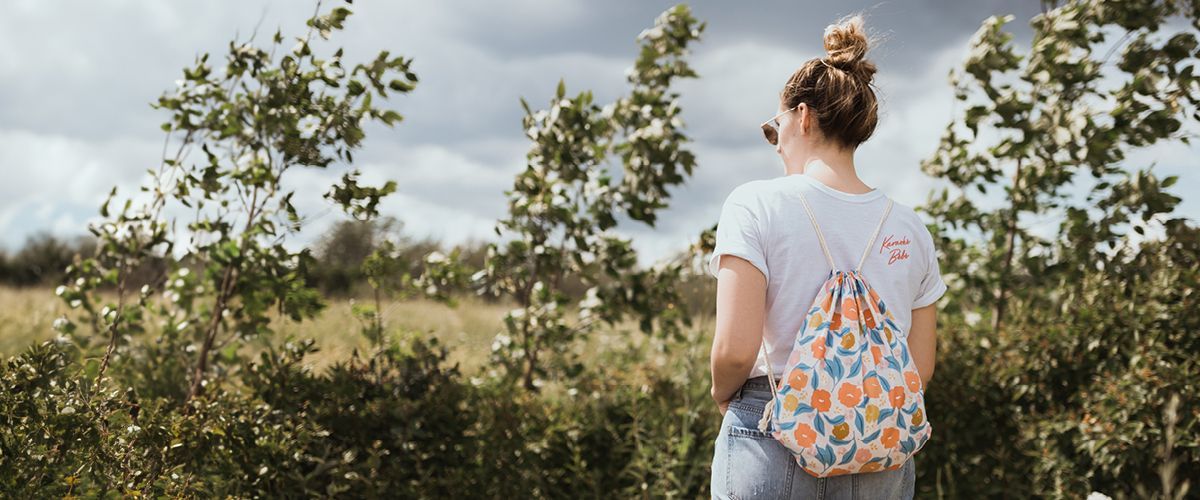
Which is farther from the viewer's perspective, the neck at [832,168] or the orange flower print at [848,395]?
the neck at [832,168]

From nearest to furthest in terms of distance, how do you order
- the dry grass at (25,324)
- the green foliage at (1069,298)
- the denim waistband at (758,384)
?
the denim waistband at (758,384), the green foliage at (1069,298), the dry grass at (25,324)

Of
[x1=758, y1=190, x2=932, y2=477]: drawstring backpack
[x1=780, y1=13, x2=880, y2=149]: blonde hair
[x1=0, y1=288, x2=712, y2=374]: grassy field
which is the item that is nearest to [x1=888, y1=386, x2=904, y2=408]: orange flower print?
[x1=758, y1=190, x2=932, y2=477]: drawstring backpack

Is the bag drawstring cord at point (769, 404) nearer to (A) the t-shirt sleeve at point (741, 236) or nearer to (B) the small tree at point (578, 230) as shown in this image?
(A) the t-shirt sleeve at point (741, 236)

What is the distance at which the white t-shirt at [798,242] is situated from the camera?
2.06 meters

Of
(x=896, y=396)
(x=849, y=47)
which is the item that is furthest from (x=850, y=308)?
(x=849, y=47)

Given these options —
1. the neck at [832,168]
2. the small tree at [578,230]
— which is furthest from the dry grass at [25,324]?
the neck at [832,168]

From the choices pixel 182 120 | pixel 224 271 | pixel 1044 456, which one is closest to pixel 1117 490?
pixel 1044 456

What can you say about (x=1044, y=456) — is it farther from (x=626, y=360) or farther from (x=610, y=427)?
(x=626, y=360)

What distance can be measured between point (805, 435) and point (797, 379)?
12 cm

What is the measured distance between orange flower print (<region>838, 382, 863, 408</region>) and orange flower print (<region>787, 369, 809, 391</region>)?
0.08 m

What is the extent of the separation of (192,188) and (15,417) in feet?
5.59

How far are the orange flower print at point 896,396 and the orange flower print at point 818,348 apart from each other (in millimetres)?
183

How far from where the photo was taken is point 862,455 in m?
2.05

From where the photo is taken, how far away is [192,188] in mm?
4098
